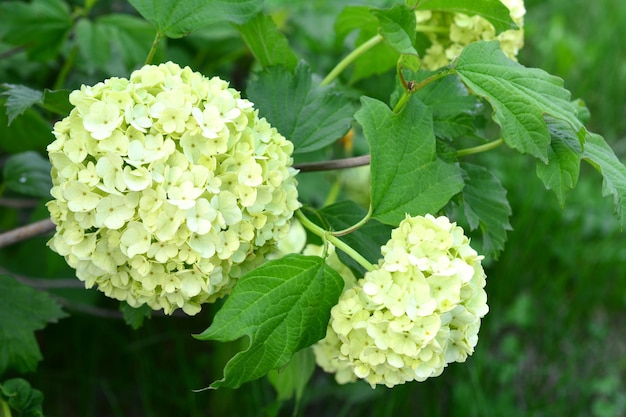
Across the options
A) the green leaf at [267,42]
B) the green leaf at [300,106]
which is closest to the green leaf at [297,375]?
the green leaf at [300,106]

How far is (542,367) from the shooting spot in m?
2.38

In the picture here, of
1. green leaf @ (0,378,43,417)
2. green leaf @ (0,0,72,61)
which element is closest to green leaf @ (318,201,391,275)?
green leaf @ (0,378,43,417)

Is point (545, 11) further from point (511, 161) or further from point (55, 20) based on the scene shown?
point (55, 20)

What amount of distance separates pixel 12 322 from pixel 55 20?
764 millimetres

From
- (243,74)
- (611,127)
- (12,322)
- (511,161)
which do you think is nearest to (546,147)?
(12,322)

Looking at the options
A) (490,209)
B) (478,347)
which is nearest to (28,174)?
(490,209)

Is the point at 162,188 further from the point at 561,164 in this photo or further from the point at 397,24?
the point at 561,164

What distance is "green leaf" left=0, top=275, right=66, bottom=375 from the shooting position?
4.07ft

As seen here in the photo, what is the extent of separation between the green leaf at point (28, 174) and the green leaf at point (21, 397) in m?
0.44

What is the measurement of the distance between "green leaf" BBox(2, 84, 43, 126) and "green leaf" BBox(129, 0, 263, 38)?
21 centimetres

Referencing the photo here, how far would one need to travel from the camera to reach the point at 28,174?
1.48 meters

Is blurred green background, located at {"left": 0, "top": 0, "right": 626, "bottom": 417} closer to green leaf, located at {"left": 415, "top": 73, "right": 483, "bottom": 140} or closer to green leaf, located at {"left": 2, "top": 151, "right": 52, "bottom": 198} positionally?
green leaf, located at {"left": 2, "top": 151, "right": 52, "bottom": 198}

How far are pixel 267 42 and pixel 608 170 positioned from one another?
594mm

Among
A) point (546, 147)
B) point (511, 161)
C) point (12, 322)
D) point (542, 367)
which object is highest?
point (546, 147)
